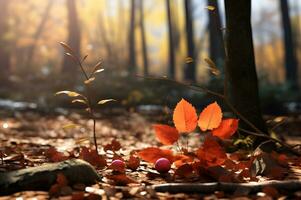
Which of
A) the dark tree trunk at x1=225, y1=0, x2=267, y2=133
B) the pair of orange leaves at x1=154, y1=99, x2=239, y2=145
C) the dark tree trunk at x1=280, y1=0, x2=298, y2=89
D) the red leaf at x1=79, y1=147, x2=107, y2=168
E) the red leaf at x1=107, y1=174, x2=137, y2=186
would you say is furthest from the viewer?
the dark tree trunk at x1=280, y1=0, x2=298, y2=89

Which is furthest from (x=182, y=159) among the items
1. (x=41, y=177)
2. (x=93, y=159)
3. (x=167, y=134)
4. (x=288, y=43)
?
(x=288, y=43)

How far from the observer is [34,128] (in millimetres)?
7285

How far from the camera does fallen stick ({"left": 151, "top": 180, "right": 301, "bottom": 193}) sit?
2.39 meters

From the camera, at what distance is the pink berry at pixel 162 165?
2.86 m

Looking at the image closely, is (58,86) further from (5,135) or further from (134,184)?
(134,184)

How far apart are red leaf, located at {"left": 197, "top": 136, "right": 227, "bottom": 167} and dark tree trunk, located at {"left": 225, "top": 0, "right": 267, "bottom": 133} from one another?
148cm

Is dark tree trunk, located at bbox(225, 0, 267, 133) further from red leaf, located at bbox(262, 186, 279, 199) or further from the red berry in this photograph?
red leaf, located at bbox(262, 186, 279, 199)

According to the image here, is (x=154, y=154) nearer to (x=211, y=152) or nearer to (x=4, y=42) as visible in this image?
(x=211, y=152)

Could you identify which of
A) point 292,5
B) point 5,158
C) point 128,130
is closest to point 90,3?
point 292,5

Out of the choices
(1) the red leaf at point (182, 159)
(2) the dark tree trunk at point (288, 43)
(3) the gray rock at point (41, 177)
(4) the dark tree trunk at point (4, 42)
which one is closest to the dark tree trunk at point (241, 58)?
(1) the red leaf at point (182, 159)

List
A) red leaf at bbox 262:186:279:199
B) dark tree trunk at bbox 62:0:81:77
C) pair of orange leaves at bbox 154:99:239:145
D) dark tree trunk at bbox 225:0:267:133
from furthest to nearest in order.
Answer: dark tree trunk at bbox 62:0:81:77, dark tree trunk at bbox 225:0:267:133, pair of orange leaves at bbox 154:99:239:145, red leaf at bbox 262:186:279:199

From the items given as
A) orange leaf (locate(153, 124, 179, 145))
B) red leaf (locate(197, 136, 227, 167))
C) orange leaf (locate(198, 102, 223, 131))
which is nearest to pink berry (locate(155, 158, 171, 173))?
orange leaf (locate(153, 124, 179, 145))

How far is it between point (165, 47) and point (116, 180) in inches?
1578

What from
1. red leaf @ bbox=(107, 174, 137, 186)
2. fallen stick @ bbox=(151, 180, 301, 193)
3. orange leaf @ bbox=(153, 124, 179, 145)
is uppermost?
orange leaf @ bbox=(153, 124, 179, 145)
